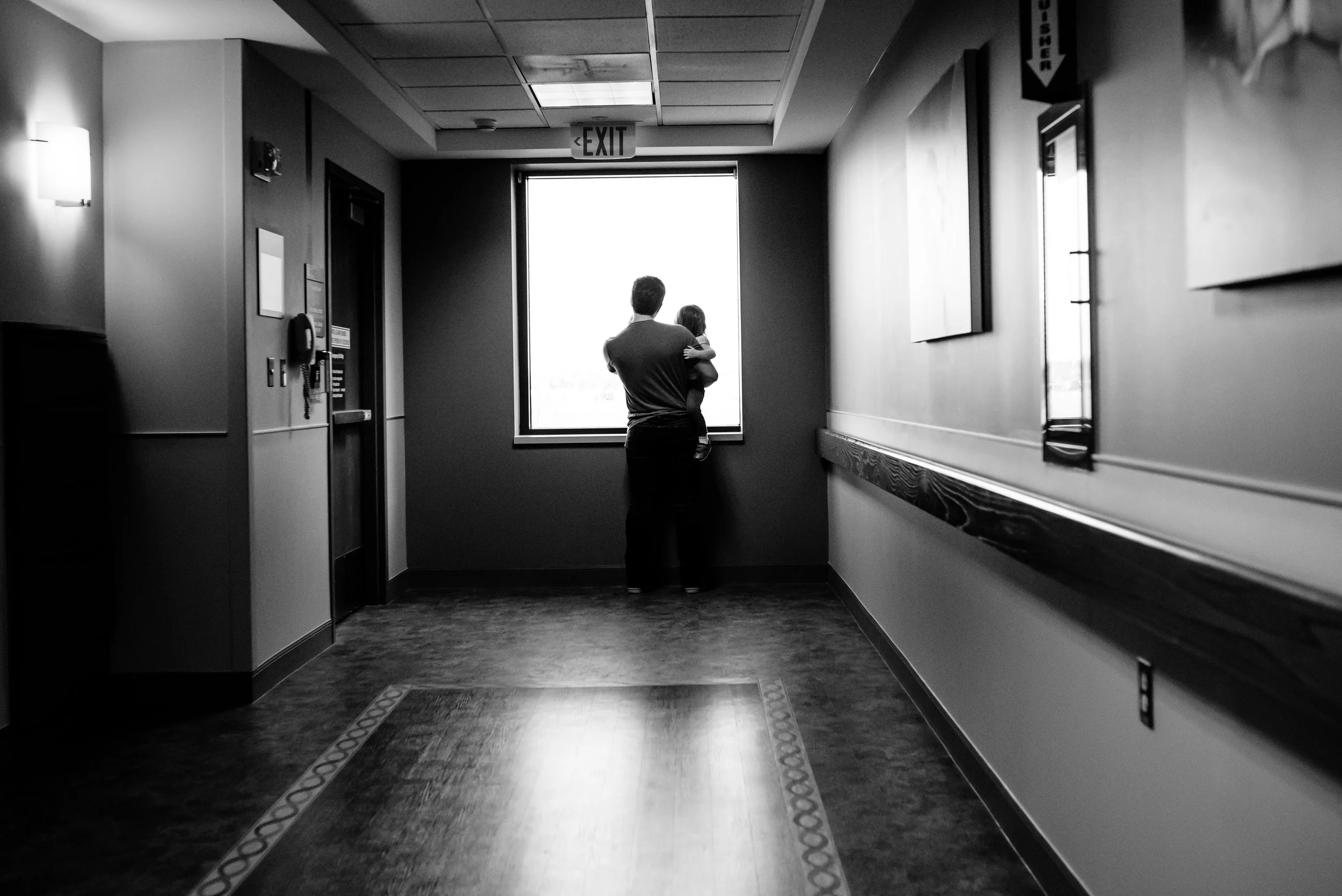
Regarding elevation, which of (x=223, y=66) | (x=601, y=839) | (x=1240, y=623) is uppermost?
(x=223, y=66)

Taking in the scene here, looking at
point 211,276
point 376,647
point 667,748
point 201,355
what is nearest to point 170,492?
point 201,355

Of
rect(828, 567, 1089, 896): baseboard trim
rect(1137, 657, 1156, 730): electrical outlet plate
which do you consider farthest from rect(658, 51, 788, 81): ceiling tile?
rect(1137, 657, 1156, 730): electrical outlet plate

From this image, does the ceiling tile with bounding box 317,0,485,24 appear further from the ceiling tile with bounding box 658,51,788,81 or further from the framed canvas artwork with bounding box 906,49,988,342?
the framed canvas artwork with bounding box 906,49,988,342

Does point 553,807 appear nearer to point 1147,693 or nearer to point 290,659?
point 1147,693

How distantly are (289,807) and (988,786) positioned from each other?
6.52 feet

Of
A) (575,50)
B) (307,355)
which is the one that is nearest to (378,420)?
(307,355)

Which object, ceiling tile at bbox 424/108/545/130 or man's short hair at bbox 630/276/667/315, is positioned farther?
man's short hair at bbox 630/276/667/315

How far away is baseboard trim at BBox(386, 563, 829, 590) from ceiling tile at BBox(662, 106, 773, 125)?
2670 mm

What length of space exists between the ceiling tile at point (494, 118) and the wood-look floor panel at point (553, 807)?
10.8ft

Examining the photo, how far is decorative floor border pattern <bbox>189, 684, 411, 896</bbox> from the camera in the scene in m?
2.55

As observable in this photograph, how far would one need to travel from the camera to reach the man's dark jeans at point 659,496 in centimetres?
609

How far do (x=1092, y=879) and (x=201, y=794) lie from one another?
246 centimetres

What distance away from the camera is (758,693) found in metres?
4.12

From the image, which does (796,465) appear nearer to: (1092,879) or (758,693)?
(758,693)
